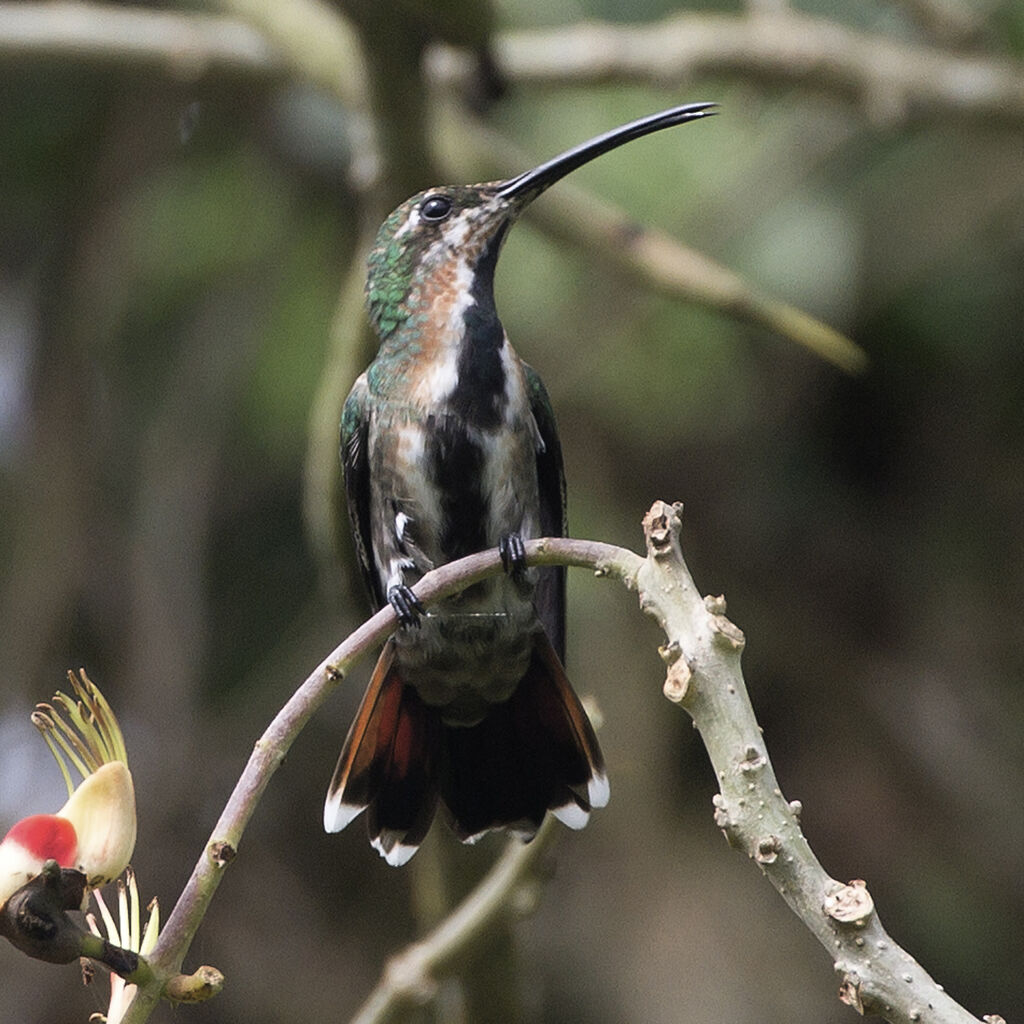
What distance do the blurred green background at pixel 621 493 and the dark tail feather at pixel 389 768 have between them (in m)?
1.71

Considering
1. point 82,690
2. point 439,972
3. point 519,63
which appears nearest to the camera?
point 82,690

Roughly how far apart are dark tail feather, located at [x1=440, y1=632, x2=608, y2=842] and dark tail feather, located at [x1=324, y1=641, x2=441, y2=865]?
6cm

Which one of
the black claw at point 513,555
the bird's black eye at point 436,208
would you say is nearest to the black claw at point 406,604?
the black claw at point 513,555

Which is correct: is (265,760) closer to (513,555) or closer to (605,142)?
(513,555)

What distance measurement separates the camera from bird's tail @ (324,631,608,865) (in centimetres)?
249

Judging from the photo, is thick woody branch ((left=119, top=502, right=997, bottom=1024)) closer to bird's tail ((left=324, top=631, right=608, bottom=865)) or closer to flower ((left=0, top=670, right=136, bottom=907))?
flower ((left=0, top=670, right=136, bottom=907))

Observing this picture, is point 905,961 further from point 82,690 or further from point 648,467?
point 648,467

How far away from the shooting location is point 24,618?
13.8 feet

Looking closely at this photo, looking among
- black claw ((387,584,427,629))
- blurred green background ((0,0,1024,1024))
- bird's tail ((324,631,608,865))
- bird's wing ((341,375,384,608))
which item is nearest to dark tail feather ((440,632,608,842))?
bird's tail ((324,631,608,865))

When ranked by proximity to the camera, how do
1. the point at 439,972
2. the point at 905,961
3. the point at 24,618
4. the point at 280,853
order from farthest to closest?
the point at 280,853 < the point at 24,618 < the point at 439,972 < the point at 905,961

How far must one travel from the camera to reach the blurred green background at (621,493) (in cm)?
446

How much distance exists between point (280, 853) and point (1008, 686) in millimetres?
2287

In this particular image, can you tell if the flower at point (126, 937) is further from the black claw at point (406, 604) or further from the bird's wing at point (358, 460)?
the bird's wing at point (358, 460)

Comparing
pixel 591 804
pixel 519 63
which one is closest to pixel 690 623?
pixel 591 804
